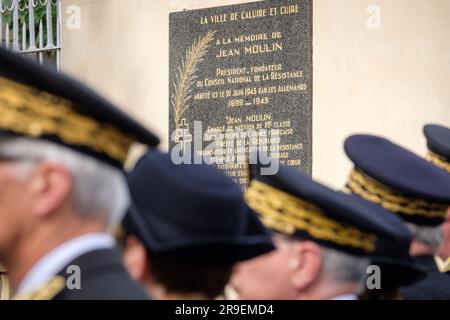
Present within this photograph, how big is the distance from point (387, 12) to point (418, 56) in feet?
1.43

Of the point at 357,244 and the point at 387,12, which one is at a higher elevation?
the point at 387,12

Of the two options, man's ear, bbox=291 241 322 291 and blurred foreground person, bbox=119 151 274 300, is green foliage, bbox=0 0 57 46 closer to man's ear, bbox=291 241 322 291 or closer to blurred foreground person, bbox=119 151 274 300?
man's ear, bbox=291 241 322 291

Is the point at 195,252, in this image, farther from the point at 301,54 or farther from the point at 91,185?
the point at 301,54

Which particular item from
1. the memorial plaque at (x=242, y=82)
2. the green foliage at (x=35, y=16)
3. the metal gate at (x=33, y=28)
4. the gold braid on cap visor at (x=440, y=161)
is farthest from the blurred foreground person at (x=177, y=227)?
the green foliage at (x=35, y=16)

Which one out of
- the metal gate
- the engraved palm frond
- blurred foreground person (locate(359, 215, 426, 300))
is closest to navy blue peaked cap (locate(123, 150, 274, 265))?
blurred foreground person (locate(359, 215, 426, 300))

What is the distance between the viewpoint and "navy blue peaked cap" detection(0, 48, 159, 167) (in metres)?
2.14

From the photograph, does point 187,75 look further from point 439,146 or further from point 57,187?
point 57,187

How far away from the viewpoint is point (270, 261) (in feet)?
10.3

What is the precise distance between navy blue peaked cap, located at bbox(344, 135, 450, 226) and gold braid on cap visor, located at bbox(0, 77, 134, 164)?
1.81 m

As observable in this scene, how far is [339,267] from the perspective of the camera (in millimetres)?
3129

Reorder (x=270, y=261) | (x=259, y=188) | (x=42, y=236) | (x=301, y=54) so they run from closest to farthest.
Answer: (x=42, y=236) → (x=270, y=261) → (x=259, y=188) → (x=301, y=54)

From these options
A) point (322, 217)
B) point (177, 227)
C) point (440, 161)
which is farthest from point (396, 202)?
point (440, 161)

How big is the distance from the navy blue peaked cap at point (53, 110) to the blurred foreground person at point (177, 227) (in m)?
0.37
